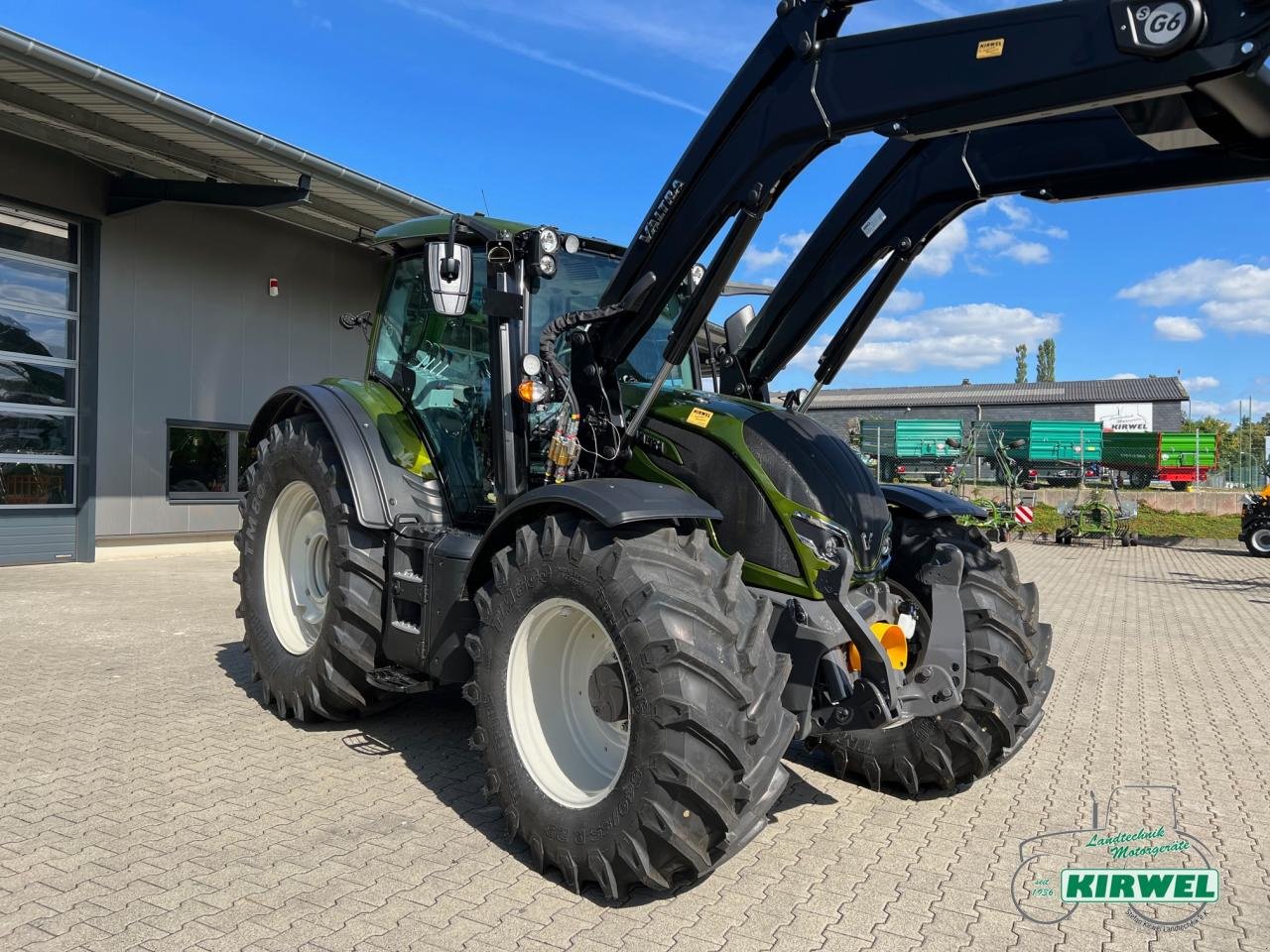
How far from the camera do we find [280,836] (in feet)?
12.3

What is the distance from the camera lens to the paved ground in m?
3.08

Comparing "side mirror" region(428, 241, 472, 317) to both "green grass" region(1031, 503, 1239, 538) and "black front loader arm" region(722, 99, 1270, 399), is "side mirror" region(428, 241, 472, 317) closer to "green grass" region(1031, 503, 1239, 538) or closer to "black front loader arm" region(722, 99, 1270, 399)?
"black front loader arm" region(722, 99, 1270, 399)

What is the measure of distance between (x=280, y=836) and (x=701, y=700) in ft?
6.19

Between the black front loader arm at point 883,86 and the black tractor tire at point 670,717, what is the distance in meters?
0.99

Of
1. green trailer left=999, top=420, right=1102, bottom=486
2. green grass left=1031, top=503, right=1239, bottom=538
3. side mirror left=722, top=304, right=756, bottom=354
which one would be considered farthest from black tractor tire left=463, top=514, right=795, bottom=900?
green trailer left=999, top=420, right=1102, bottom=486

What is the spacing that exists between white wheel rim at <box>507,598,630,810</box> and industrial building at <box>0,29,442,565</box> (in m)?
8.89

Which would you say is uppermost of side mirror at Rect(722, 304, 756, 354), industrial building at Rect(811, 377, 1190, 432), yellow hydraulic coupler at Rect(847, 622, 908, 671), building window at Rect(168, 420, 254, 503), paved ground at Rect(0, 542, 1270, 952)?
industrial building at Rect(811, 377, 1190, 432)

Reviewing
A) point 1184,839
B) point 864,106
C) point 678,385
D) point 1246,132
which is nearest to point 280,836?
point 678,385

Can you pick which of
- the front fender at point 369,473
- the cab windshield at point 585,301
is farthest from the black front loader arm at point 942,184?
the front fender at point 369,473

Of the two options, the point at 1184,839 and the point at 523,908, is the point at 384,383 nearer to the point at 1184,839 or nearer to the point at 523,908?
the point at 523,908

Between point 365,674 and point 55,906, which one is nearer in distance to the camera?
point 55,906

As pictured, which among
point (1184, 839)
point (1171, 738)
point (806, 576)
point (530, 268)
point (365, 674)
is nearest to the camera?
point (806, 576)

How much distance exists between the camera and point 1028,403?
52188 millimetres

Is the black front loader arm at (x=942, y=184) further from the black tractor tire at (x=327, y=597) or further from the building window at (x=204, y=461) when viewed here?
the building window at (x=204, y=461)
